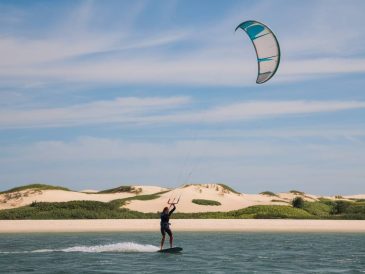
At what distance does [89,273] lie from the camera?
20.4 meters

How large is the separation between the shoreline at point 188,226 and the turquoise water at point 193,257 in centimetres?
980

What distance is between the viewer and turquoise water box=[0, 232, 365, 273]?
21812 millimetres

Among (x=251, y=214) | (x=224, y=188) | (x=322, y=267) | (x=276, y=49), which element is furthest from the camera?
(x=224, y=188)

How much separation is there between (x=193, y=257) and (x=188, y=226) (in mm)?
21213

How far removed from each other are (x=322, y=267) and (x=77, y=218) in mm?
33042

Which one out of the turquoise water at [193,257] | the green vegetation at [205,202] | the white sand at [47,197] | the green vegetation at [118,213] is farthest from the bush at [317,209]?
the turquoise water at [193,257]

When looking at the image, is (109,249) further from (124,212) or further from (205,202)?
(205,202)

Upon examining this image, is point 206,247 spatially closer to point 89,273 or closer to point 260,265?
point 260,265

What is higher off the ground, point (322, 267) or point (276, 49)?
point (276, 49)

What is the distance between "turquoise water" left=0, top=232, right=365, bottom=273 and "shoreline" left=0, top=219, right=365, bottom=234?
9.80m

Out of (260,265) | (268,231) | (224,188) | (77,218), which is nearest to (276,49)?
(260,265)

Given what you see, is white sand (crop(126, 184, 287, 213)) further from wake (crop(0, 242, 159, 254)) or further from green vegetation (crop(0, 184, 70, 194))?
wake (crop(0, 242, 159, 254))

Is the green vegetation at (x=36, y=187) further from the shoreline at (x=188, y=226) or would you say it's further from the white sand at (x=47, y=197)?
the shoreline at (x=188, y=226)

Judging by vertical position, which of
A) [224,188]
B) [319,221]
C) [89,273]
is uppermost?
[224,188]
